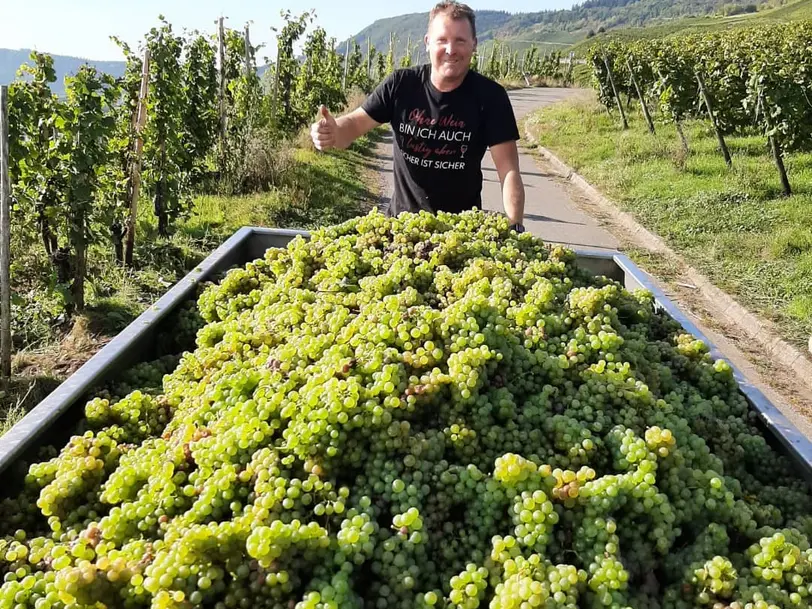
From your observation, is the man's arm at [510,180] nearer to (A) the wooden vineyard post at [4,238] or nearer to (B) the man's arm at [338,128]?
(B) the man's arm at [338,128]

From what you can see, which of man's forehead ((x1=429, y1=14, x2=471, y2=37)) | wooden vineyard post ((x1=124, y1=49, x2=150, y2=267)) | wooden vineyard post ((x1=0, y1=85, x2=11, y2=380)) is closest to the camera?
man's forehead ((x1=429, y1=14, x2=471, y2=37))

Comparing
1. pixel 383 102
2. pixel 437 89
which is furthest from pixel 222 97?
pixel 437 89

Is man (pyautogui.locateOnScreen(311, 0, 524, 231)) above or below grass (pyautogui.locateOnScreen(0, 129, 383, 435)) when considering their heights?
above

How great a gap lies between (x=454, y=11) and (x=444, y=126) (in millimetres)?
589

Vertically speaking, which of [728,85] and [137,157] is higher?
[728,85]

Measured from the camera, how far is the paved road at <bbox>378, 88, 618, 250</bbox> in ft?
29.9

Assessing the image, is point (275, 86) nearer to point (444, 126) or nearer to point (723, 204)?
point (723, 204)

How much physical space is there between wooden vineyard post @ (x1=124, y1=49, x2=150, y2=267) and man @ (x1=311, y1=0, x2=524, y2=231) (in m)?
3.21

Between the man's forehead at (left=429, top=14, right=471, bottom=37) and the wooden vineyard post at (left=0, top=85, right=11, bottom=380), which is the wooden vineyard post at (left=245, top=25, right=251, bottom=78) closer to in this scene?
the wooden vineyard post at (left=0, top=85, right=11, bottom=380)

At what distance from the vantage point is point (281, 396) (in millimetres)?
1507

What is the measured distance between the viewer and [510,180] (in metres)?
3.37

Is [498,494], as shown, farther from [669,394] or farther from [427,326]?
[669,394]

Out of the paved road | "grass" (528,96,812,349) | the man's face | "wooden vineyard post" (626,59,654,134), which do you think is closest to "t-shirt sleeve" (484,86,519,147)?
the man's face

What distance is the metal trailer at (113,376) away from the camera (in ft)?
5.42
